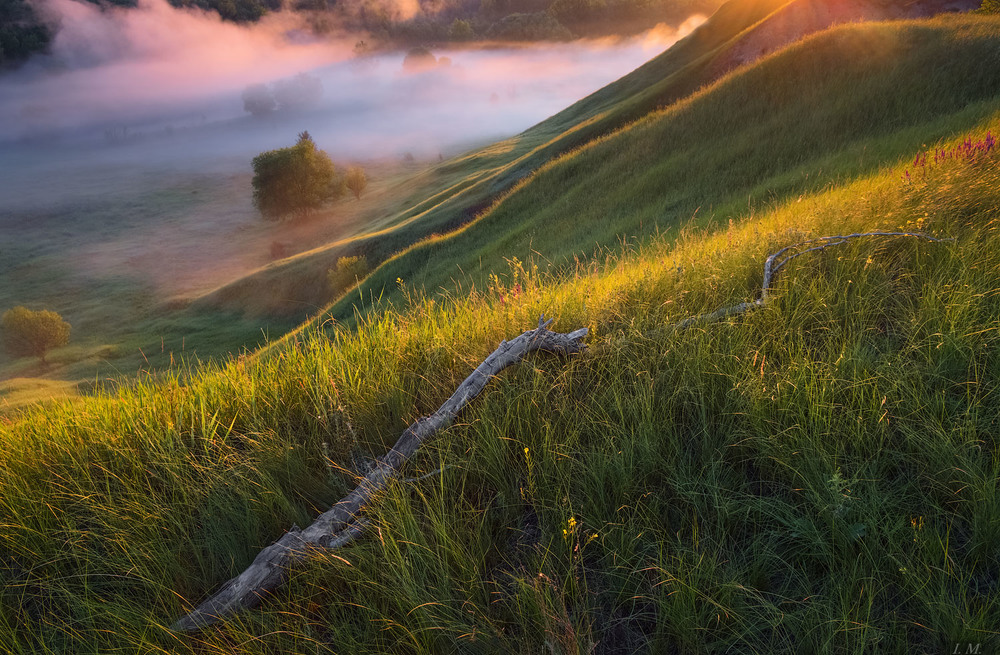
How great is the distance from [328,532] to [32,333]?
62.0 metres

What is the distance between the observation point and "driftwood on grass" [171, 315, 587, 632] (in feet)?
6.66

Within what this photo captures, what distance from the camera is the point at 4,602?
86.7 inches

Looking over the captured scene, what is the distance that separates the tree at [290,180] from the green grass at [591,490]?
283ft

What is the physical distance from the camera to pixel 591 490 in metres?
2.17

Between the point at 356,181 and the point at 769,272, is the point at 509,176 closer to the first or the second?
the point at 769,272

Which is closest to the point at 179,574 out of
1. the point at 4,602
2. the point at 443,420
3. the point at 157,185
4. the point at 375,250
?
the point at 4,602

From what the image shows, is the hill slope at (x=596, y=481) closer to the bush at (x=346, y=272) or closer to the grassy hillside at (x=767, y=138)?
the grassy hillside at (x=767, y=138)

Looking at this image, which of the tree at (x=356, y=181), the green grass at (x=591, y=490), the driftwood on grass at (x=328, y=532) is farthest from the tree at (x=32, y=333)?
the driftwood on grass at (x=328, y=532)

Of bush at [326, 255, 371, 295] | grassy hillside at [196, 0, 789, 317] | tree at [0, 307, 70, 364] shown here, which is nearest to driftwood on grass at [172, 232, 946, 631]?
grassy hillside at [196, 0, 789, 317]

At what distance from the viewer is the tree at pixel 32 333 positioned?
146ft

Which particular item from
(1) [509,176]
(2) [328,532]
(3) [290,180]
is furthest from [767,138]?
(3) [290,180]

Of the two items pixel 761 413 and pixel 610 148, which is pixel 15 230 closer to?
pixel 610 148

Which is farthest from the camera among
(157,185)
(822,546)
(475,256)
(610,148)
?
(157,185)

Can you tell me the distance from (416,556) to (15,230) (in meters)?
142
